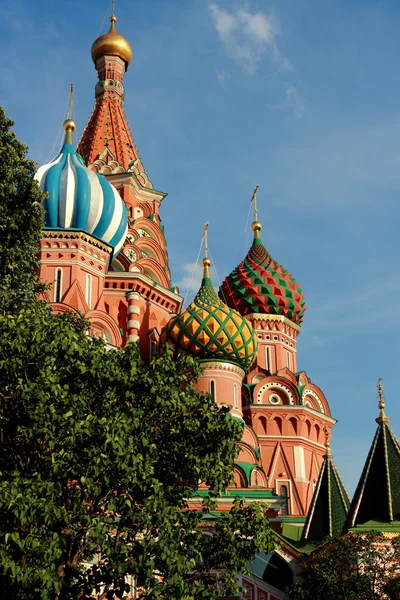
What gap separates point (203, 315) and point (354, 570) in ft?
36.9

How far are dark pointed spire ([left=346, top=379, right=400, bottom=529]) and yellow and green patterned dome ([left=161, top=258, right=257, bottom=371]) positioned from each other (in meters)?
7.75

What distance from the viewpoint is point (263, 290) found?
29672 mm

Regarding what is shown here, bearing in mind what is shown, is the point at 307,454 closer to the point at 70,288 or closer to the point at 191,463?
the point at 70,288

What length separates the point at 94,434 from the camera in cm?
982

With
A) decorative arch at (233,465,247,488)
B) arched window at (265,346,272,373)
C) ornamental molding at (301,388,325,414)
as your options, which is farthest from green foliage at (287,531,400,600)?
arched window at (265,346,272,373)

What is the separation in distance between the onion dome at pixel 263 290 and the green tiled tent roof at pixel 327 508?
12098 millimetres

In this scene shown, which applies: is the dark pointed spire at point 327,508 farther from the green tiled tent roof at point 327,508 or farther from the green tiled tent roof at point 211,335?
the green tiled tent roof at point 211,335

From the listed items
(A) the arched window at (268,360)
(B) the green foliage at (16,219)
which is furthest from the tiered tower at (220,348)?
(B) the green foliage at (16,219)

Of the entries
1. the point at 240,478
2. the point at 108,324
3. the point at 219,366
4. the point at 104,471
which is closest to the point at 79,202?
the point at 108,324

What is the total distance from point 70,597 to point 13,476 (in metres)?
1.71

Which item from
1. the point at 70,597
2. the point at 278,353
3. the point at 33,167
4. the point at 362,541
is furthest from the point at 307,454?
the point at 70,597

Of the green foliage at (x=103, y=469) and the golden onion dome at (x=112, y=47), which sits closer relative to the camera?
the green foliage at (x=103, y=469)

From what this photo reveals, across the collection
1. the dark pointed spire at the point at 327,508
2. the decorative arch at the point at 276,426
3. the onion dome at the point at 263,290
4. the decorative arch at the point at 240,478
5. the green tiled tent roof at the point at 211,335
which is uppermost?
the onion dome at the point at 263,290

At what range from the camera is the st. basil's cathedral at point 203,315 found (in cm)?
2222
